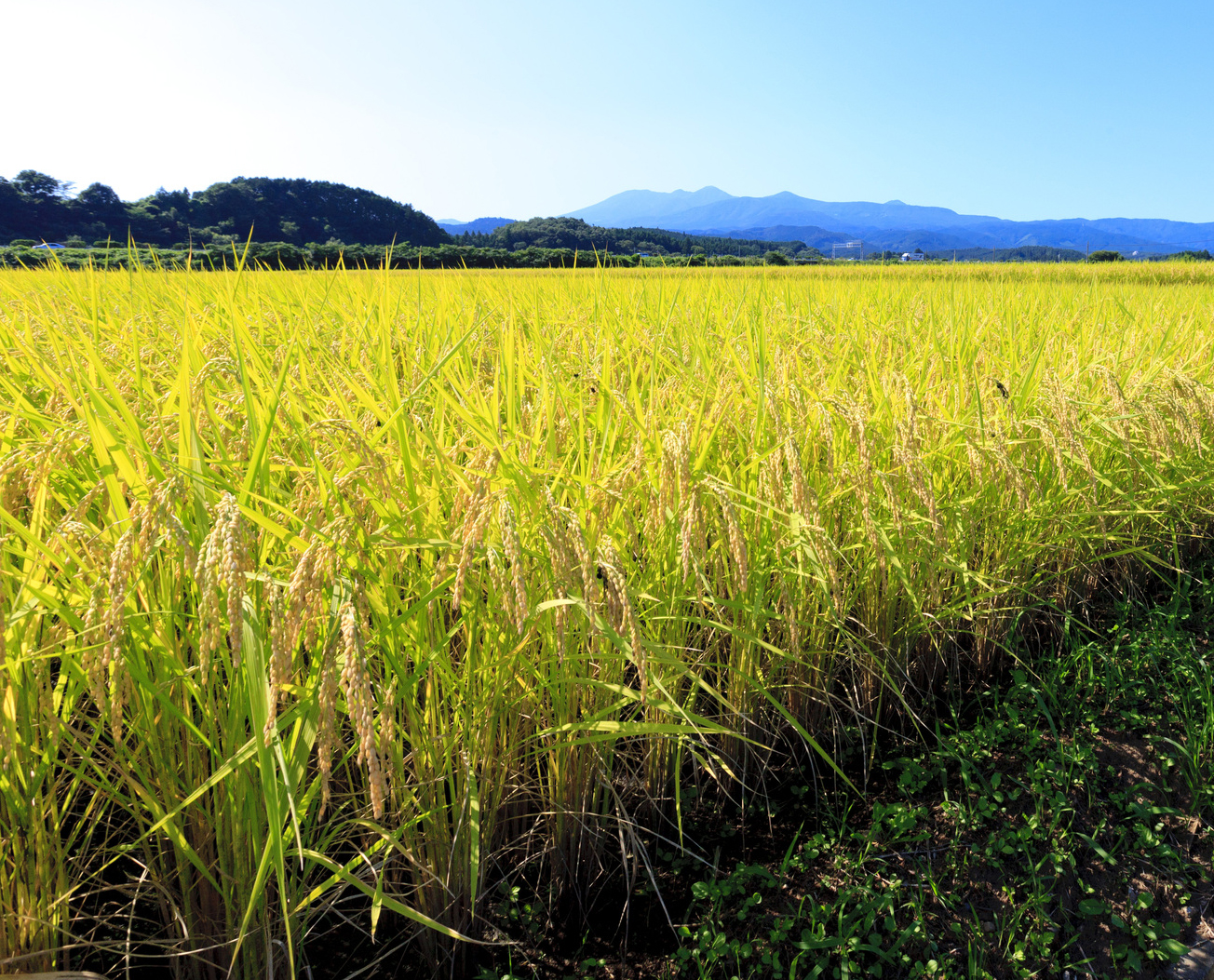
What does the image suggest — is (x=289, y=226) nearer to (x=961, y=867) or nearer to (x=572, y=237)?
(x=961, y=867)

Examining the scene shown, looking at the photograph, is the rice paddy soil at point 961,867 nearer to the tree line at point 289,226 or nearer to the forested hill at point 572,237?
the tree line at point 289,226

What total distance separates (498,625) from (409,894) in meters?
0.63

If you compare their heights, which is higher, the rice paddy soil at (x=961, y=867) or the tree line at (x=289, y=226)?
the tree line at (x=289, y=226)

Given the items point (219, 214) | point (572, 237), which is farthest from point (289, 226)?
point (219, 214)

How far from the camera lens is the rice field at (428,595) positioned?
0.87 meters

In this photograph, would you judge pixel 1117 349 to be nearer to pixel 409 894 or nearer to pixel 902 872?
pixel 902 872

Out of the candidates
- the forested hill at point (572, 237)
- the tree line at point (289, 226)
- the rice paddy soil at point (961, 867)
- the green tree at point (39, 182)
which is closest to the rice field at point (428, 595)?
the rice paddy soil at point (961, 867)

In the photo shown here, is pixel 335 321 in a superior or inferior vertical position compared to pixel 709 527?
superior

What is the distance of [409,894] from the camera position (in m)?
1.32

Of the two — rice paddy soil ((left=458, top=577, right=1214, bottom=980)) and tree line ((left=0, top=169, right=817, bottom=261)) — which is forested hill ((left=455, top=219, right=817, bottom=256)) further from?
rice paddy soil ((left=458, top=577, right=1214, bottom=980))

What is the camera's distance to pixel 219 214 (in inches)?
1463

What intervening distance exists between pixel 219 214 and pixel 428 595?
44920 millimetres

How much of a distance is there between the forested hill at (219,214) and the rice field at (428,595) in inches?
464

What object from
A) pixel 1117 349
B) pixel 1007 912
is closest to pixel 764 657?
pixel 1007 912
